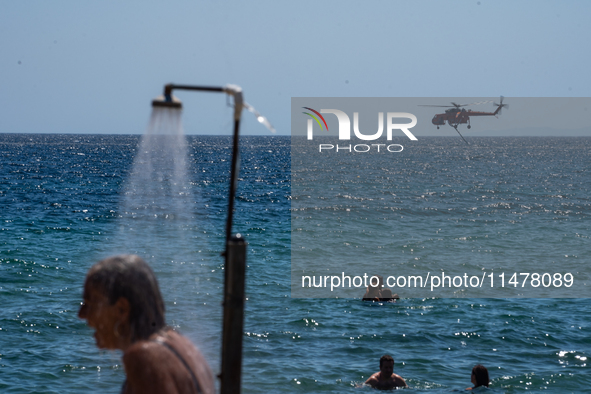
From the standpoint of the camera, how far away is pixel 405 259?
86.4 ft

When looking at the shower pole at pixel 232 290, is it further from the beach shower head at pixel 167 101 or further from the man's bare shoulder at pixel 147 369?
the man's bare shoulder at pixel 147 369

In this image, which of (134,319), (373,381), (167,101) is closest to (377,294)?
(373,381)

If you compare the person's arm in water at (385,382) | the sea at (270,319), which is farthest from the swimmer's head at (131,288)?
the person's arm in water at (385,382)

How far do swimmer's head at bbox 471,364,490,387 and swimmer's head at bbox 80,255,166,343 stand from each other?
371 inches

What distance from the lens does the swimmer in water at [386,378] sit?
11.0m

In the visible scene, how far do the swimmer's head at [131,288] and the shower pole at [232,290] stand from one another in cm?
Result: 52

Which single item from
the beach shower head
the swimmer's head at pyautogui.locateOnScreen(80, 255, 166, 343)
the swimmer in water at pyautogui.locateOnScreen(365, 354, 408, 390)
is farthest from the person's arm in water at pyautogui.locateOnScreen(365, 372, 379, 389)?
the swimmer's head at pyautogui.locateOnScreen(80, 255, 166, 343)

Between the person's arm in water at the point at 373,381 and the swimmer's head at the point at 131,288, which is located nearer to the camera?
the swimmer's head at the point at 131,288

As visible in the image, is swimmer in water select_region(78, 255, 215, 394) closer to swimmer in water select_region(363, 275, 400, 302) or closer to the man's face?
the man's face

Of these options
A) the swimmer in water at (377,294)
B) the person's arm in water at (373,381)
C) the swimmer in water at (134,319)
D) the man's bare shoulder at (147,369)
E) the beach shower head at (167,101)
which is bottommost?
the person's arm in water at (373,381)

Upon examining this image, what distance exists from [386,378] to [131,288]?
934 cm

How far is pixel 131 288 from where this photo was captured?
245 centimetres

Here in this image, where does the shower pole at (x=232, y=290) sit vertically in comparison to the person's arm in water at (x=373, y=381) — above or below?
above

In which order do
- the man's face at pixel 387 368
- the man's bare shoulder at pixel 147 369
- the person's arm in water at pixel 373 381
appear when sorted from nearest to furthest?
the man's bare shoulder at pixel 147 369 → the man's face at pixel 387 368 → the person's arm in water at pixel 373 381
